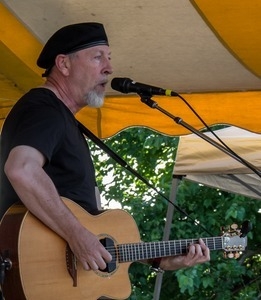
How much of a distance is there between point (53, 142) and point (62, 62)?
1.61 feet

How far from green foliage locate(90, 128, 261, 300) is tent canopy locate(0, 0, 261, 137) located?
437 centimetres

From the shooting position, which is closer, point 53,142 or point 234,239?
point 53,142

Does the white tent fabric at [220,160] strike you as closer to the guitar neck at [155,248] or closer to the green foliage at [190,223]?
the guitar neck at [155,248]

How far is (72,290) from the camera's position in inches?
120

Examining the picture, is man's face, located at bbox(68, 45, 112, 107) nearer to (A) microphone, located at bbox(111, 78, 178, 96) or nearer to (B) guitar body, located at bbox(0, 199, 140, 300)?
(A) microphone, located at bbox(111, 78, 178, 96)

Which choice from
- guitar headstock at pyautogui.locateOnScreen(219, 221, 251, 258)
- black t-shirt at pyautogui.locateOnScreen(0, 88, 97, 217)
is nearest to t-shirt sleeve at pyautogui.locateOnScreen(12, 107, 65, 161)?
black t-shirt at pyautogui.locateOnScreen(0, 88, 97, 217)

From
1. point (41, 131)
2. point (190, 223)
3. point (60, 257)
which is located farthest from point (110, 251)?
point (190, 223)

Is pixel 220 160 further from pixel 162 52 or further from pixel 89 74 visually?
pixel 89 74

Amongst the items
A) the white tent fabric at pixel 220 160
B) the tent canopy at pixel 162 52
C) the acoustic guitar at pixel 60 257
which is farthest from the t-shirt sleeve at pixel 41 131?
the white tent fabric at pixel 220 160

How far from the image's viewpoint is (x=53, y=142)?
2998mm

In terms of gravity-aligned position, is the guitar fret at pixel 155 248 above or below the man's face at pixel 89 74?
below

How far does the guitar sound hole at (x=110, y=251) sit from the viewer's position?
319cm

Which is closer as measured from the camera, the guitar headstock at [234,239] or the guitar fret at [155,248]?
the guitar fret at [155,248]

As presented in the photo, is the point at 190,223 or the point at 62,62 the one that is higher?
the point at 190,223
